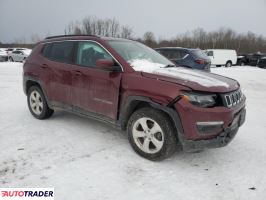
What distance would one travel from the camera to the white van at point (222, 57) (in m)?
28.5

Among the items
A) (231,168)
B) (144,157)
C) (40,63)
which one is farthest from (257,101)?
(40,63)

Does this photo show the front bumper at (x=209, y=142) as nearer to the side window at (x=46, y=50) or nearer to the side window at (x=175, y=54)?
the side window at (x=46, y=50)

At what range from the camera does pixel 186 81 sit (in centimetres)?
337

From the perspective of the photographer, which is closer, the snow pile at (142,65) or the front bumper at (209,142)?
the front bumper at (209,142)

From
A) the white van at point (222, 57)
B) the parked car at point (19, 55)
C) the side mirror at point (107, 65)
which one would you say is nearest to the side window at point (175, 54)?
the side mirror at point (107, 65)

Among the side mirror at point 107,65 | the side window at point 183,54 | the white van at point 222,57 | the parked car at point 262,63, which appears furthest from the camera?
the white van at point 222,57

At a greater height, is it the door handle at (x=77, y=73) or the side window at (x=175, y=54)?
the side window at (x=175, y=54)

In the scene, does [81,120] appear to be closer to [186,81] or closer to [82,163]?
[82,163]

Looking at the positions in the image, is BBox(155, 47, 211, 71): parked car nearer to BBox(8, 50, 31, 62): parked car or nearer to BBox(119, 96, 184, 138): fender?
BBox(119, 96, 184, 138): fender

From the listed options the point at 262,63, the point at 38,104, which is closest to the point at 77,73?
the point at 38,104

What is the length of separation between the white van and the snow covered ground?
81.2ft

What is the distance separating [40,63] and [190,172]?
344 centimetres

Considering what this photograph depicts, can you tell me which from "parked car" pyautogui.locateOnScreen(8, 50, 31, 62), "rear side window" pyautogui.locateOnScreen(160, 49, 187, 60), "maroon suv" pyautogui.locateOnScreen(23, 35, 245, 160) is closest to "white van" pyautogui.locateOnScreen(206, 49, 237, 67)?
"rear side window" pyautogui.locateOnScreen(160, 49, 187, 60)

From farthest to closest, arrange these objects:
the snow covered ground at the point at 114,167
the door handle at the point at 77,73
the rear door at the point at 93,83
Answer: the door handle at the point at 77,73 → the rear door at the point at 93,83 → the snow covered ground at the point at 114,167
